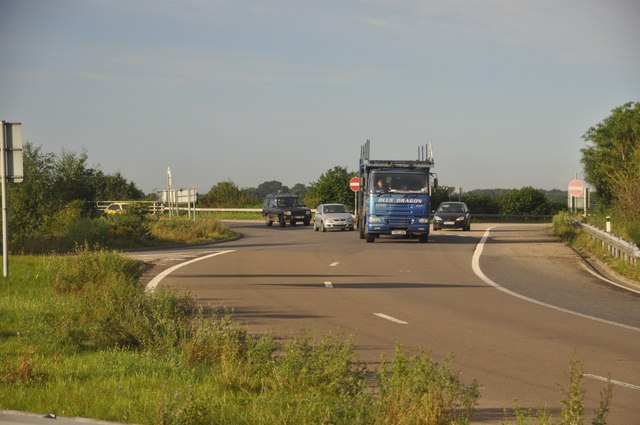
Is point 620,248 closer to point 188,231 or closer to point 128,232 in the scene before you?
point 128,232

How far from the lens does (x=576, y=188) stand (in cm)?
4912

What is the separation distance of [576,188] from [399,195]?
16.0 metres

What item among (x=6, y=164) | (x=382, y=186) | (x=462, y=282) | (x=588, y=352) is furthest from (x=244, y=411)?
(x=382, y=186)

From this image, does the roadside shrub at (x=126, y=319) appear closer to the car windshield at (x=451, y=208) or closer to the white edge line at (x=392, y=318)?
the white edge line at (x=392, y=318)

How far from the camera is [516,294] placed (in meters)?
18.8

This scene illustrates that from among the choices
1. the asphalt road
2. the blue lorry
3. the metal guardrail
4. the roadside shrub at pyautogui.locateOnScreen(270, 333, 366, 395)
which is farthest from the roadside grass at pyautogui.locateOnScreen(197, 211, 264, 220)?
the roadside shrub at pyautogui.locateOnScreen(270, 333, 366, 395)

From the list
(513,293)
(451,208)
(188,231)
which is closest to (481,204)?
(451,208)

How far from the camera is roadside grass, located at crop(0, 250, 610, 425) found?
693 cm

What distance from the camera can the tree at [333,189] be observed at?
75.1 m

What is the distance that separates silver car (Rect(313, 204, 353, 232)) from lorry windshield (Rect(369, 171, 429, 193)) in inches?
551

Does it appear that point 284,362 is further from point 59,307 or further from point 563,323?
point 563,323

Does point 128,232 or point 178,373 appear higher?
point 128,232

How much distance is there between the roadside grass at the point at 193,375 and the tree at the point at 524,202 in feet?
232

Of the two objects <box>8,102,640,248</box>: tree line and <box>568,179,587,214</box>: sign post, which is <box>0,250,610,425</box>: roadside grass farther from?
<box>568,179,587,214</box>: sign post
